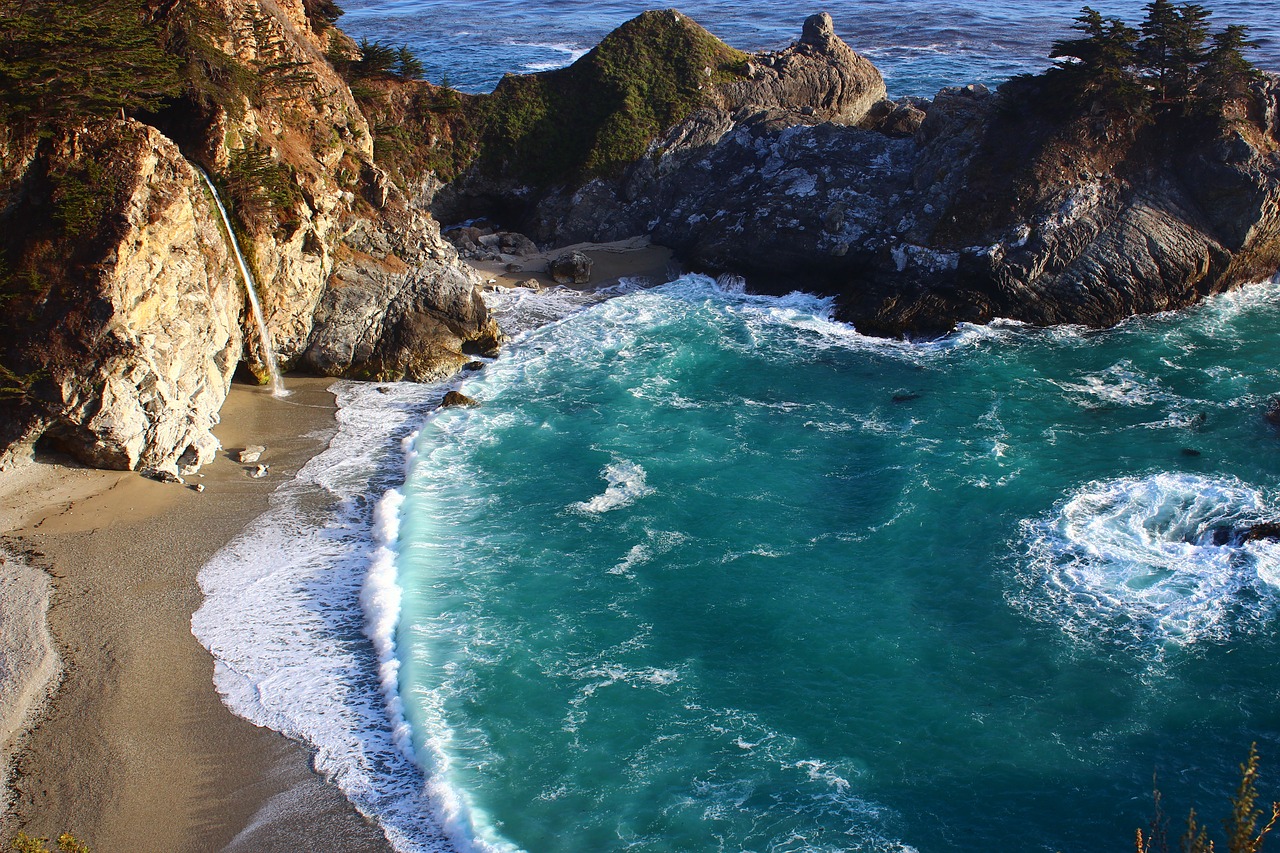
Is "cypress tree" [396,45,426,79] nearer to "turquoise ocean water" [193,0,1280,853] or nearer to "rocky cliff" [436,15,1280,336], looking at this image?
"rocky cliff" [436,15,1280,336]

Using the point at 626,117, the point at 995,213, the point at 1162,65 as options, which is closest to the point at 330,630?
the point at 995,213

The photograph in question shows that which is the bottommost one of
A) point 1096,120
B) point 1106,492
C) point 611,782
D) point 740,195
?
point 611,782

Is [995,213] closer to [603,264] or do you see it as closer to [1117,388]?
[1117,388]

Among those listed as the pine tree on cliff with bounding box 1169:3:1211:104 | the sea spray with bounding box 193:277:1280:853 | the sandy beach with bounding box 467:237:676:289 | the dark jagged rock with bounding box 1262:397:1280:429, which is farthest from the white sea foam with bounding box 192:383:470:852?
the pine tree on cliff with bounding box 1169:3:1211:104

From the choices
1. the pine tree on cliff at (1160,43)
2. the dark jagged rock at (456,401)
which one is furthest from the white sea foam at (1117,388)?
the dark jagged rock at (456,401)

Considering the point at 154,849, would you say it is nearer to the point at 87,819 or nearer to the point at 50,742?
the point at 87,819

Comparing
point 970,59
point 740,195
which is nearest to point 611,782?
point 740,195
